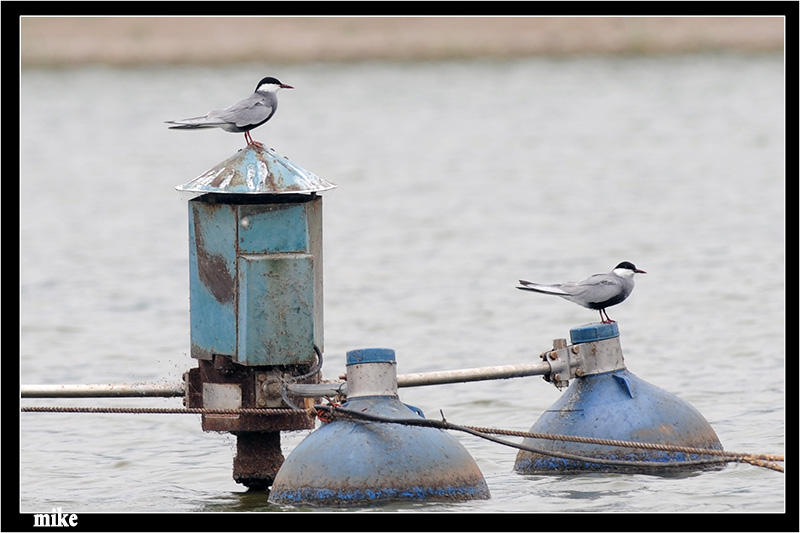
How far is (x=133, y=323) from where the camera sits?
16984 mm

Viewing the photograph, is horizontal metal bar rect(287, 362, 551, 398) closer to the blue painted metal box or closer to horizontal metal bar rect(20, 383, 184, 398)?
the blue painted metal box

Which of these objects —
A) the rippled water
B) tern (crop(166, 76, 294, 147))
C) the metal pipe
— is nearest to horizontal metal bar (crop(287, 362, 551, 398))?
the metal pipe

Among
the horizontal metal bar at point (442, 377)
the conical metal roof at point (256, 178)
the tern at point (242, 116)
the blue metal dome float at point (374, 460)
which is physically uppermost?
the tern at point (242, 116)

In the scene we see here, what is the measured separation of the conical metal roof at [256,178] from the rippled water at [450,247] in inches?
66.3

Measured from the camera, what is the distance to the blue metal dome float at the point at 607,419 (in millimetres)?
9328

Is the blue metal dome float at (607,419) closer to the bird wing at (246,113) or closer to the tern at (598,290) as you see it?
the tern at (598,290)

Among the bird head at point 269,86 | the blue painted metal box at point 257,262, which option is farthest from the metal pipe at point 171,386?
the bird head at point 269,86

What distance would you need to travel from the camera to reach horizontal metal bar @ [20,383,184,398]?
9.14m

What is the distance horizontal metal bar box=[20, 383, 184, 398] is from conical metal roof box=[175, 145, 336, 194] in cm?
112

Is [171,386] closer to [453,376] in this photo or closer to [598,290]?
[453,376]

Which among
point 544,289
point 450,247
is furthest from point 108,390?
point 450,247

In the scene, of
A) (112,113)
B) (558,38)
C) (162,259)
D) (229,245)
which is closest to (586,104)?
(558,38)

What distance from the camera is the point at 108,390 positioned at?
30.2 ft

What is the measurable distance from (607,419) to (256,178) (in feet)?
7.77
